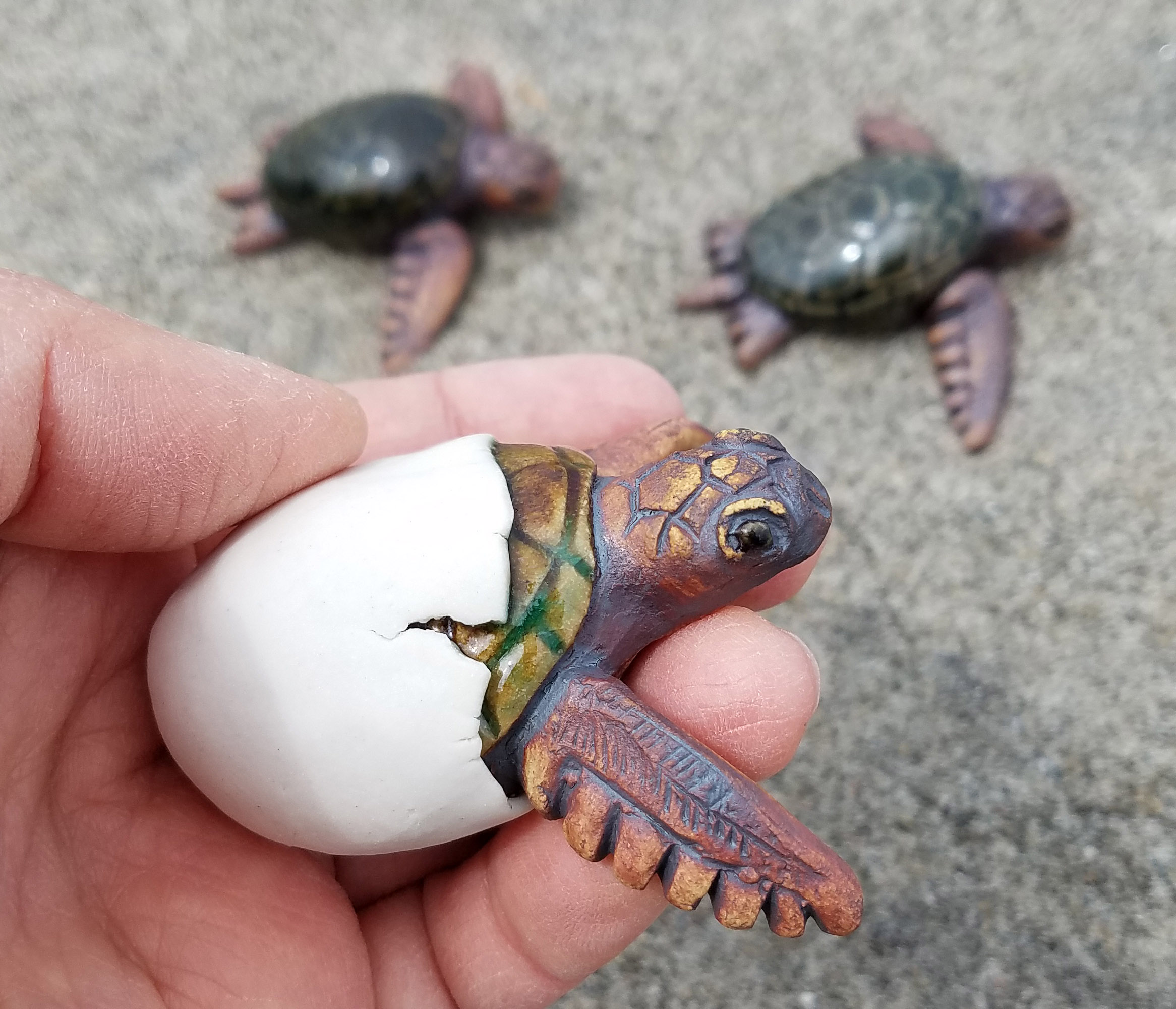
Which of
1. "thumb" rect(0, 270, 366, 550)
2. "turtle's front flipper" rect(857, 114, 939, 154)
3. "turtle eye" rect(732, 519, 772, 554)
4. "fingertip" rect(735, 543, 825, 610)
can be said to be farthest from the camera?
"turtle's front flipper" rect(857, 114, 939, 154)

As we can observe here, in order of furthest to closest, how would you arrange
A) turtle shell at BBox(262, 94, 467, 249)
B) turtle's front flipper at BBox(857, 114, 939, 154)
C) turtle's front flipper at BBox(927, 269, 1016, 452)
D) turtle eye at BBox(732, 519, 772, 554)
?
turtle's front flipper at BBox(857, 114, 939, 154), turtle shell at BBox(262, 94, 467, 249), turtle's front flipper at BBox(927, 269, 1016, 452), turtle eye at BBox(732, 519, 772, 554)

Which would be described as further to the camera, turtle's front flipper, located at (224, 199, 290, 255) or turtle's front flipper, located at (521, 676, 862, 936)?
turtle's front flipper, located at (224, 199, 290, 255)

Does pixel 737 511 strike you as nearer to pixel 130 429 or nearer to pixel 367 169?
pixel 130 429

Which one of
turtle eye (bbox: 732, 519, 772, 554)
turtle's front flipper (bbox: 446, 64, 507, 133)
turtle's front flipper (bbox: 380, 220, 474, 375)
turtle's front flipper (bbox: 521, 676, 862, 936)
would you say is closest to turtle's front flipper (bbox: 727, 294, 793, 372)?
turtle's front flipper (bbox: 380, 220, 474, 375)

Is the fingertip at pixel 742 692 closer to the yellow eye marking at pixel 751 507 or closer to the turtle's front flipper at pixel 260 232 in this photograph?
the yellow eye marking at pixel 751 507

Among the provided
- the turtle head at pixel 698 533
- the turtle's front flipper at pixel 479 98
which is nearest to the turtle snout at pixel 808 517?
the turtle head at pixel 698 533

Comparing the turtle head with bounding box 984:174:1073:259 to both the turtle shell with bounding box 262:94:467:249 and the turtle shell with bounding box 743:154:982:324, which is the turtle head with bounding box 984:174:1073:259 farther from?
the turtle shell with bounding box 262:94:467:249
